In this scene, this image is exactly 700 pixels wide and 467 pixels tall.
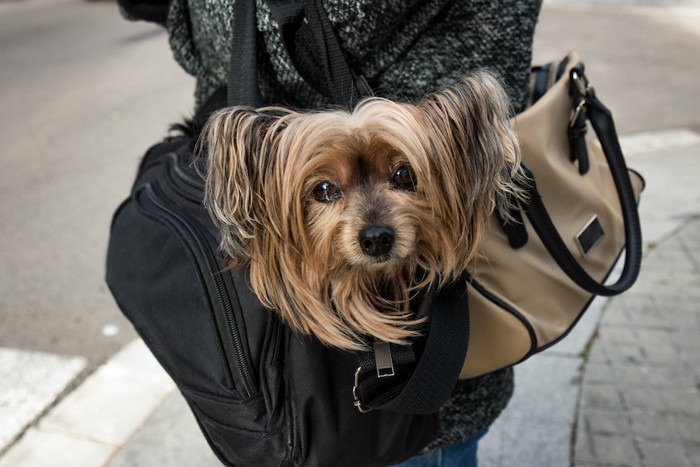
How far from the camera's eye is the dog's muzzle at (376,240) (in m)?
1.17

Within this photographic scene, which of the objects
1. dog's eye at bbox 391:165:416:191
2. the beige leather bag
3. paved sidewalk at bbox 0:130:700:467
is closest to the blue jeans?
the beige leather bag

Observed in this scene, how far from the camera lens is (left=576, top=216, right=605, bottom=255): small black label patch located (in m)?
1.59

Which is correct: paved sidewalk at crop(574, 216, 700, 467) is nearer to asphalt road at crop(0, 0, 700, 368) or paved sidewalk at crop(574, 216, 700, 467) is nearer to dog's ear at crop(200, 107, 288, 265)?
dog's ear at crop(200, 107, 288, 265)

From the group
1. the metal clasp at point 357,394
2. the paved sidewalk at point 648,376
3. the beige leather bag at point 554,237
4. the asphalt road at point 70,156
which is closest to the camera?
the metal clasp at point 357,394

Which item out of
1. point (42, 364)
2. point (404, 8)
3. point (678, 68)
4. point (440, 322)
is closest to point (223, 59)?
point (404, 8)

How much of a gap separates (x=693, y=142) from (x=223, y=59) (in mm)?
5439

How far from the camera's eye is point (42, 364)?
11.1 ft

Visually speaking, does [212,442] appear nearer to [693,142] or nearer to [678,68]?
[693,142]

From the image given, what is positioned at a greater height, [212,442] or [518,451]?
[212,442]

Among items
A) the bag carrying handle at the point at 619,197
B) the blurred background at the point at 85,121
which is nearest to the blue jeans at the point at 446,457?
the bag carrying handle at the point at 619,197

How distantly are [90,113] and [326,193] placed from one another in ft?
21.2

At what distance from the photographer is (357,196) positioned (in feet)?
3.99

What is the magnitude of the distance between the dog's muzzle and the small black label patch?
1.96 feet

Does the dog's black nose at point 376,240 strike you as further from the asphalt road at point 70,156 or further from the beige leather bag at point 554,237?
the asphalt road at point 70,156
